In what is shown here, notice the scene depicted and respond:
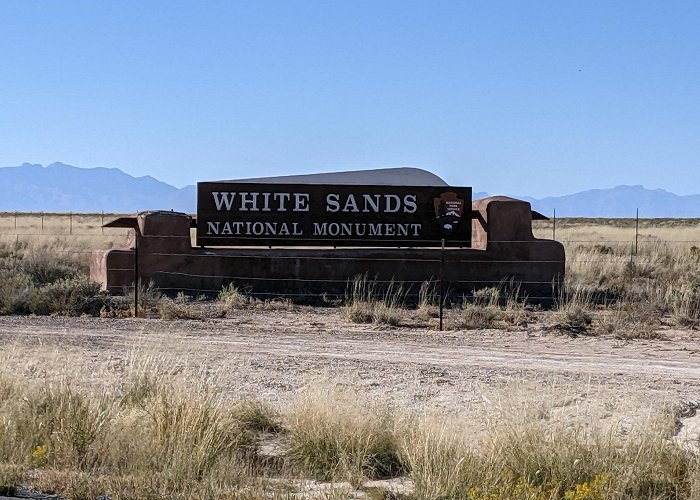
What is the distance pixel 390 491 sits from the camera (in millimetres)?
8375

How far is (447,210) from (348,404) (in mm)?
15203

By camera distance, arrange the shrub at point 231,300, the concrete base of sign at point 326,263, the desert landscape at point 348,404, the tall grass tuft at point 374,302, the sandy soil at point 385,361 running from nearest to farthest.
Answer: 1. the desert landscape at point 348,404
2. the sandy soil at point 385,361
3. the tall grass tuft at point 374,302
4. the shrub at point 231,300
5. the concrete base of sign at point 326,263

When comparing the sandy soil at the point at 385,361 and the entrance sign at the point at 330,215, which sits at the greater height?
the entrance sign at the point at 330,215

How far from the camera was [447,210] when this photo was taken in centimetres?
2473

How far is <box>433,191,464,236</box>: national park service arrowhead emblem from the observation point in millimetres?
24719

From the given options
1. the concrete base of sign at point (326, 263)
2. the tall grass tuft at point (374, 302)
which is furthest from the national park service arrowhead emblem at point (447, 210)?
the tall grass tuft at point (374, 302)

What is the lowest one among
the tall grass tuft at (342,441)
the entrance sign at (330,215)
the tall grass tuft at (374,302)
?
the tall grass tuft at (342,441)

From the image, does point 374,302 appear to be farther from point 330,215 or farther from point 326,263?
point 330,215

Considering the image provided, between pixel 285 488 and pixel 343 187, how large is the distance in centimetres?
1661

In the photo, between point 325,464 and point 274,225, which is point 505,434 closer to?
point 325,464

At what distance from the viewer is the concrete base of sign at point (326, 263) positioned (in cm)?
2359

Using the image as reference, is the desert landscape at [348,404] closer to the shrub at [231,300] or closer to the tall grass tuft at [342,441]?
the tall grass tuft at [342,441]

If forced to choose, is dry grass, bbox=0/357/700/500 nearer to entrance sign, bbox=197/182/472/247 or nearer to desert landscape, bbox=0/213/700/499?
desert landscape, bbox=0/213/700/499

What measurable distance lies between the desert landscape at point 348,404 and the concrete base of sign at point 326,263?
3241 mm
